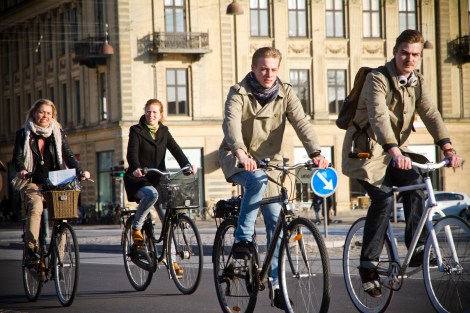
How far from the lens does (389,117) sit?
314 inches

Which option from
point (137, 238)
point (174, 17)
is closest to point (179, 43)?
point (174, 17)

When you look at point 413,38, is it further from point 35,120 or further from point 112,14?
point 112,14

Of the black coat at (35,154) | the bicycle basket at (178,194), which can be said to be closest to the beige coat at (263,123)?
the black coat at (35,154)

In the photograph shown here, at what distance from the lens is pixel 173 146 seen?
11969 mm

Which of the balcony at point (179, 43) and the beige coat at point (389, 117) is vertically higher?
the balcony at point (179, 43)

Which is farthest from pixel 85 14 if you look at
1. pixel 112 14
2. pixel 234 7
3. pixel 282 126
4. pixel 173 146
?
pixel 282 126

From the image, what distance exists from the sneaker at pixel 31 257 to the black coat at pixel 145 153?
1.26 m

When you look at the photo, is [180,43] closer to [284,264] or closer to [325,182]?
[325,182]

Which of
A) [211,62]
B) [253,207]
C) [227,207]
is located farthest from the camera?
[211,62]

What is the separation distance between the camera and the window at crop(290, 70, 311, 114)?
5378cm

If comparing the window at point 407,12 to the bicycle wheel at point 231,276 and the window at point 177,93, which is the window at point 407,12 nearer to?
the window at point 177,93

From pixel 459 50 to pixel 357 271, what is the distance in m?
48.2

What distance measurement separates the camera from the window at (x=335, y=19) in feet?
179

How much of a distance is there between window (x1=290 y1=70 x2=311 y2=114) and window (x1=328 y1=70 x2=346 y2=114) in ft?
3.60
